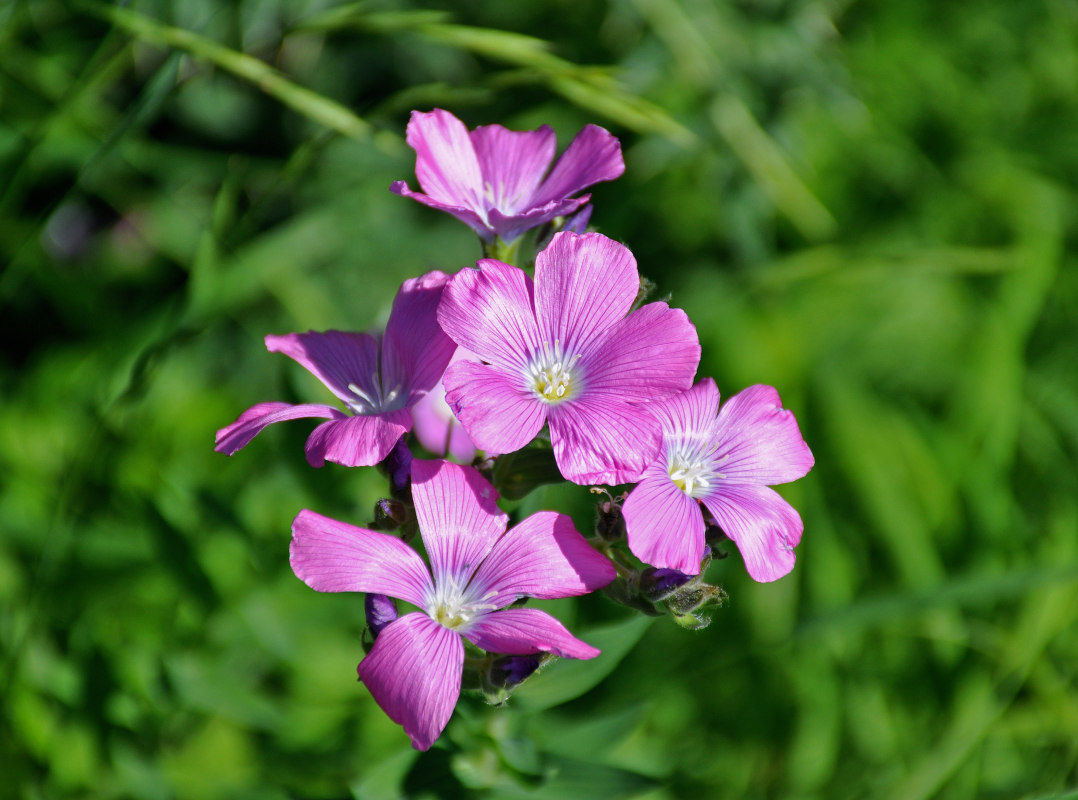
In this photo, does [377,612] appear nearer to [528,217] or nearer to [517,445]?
[517,445]

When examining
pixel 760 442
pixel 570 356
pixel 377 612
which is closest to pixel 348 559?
pixel 377 612

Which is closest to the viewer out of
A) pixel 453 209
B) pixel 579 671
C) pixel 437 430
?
pixel 453 209

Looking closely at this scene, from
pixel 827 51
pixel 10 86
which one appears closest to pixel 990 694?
pixel 827 51

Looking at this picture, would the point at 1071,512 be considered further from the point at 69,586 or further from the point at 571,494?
the point at 69,586

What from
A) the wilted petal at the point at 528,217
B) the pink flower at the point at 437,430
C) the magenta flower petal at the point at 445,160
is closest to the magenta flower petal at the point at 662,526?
the wilted petal at the point at 528,217

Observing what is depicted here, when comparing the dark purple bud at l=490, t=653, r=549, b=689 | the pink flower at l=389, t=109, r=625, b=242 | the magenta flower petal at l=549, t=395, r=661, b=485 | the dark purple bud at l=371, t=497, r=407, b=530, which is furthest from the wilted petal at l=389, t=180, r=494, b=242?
the dark purple bud at l=490, t=653, r=549, b=689
